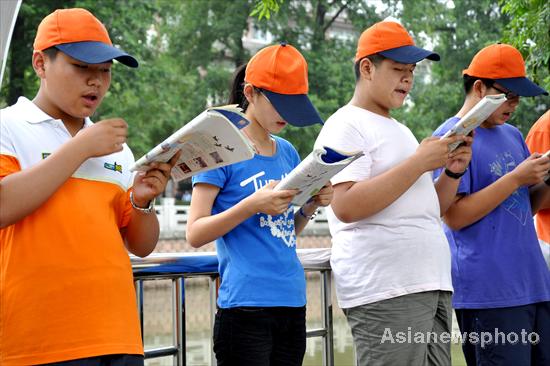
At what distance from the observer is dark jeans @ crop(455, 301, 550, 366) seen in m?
3.34

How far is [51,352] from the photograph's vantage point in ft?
7.13

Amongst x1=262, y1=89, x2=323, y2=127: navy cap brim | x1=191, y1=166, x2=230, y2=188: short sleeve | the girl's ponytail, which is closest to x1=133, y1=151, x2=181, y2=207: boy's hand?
x1=191, y1=166, x2=230, y2=188: short sleeve

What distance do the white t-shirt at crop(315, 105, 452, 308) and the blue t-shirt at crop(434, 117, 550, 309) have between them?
37cm

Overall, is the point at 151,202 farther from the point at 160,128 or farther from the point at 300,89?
the point at 160,128

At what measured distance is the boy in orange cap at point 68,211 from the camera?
218 cm

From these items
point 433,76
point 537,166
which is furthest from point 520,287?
point 433,76

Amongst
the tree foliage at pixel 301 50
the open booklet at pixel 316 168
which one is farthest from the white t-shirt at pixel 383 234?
the tree foliage at pixel 301 50

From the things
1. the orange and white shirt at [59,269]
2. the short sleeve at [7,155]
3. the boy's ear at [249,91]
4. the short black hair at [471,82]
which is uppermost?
the short black hair at [471,82]

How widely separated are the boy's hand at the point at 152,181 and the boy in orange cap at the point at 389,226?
0.70 m

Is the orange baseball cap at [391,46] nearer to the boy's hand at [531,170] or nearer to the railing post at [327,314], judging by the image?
the boy's hand at [531,170]

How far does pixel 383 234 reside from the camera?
2988mm

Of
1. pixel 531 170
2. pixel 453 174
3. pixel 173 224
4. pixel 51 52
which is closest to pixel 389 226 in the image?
pixel 453 174

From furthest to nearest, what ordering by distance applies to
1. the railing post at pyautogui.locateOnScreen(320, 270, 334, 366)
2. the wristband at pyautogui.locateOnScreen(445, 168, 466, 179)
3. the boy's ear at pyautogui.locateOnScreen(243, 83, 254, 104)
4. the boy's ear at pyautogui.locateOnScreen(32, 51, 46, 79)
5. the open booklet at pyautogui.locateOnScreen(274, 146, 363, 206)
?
the railing post at pyautogui.locateOnScreen(320, 270, 334, 366) → the wristband at pyautogui.locateOnScreen(445, 168, 466, 179) → the boy's ear at pyautogui.locateOnScreen(243, 83, 254, 104) → the open booklet at pyautogui.locateOnScreen(274, 146, 363, 206) → the boy's ear at pyautogui.locateOnScreen(32, 51, 46, 79)

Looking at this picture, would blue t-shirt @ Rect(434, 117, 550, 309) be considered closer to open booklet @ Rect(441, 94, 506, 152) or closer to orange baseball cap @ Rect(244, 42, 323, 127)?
open booklet @ Rect(441, 94, 506, 152)
